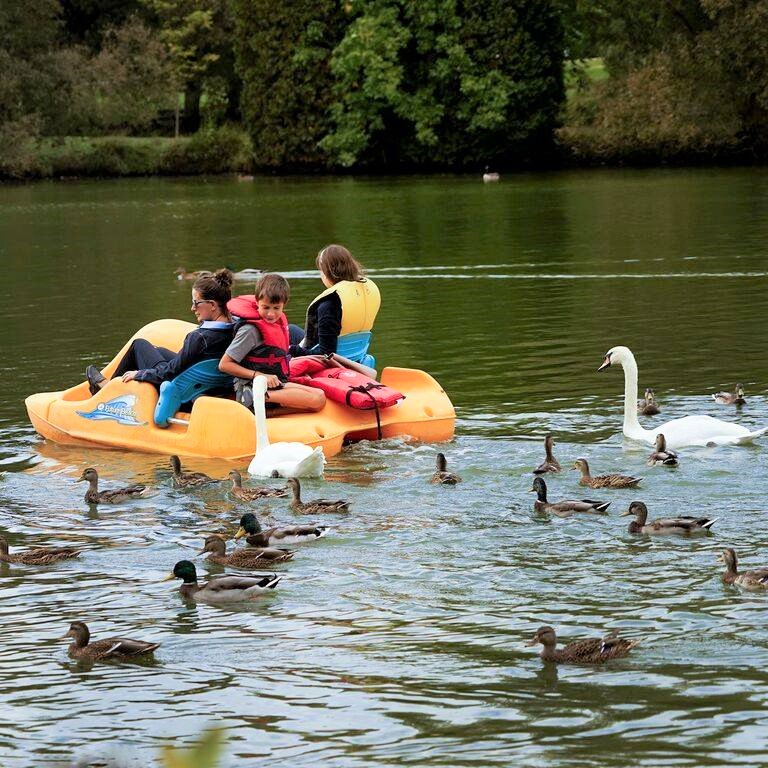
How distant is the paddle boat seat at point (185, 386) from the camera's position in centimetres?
1212

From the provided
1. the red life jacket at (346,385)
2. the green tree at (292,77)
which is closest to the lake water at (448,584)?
the red life jacket at (346,385)

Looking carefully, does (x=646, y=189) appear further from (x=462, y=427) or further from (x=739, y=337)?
(x=462, y=427)

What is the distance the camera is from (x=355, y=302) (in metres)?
12.4

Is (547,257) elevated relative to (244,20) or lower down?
lower down

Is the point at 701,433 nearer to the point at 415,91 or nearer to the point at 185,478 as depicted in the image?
the point at 185,478

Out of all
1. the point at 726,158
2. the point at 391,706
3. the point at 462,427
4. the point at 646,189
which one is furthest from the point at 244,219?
the point at 391,706

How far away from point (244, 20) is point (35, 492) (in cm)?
4804

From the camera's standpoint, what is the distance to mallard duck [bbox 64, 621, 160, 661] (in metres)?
7.31

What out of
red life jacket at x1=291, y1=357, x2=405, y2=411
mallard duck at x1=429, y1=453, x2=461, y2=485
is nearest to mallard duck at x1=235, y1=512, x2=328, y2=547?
mallard duck at x1=429, y1=453, x2=461, y2=485

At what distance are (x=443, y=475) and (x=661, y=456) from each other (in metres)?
1.57

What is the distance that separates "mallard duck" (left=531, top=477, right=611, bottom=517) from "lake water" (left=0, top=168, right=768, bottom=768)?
0.09 m

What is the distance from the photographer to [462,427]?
12406 mm

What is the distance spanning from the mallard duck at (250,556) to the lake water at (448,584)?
123 mm

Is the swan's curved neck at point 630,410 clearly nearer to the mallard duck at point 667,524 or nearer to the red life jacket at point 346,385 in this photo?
the red life jacket at point 346,385
